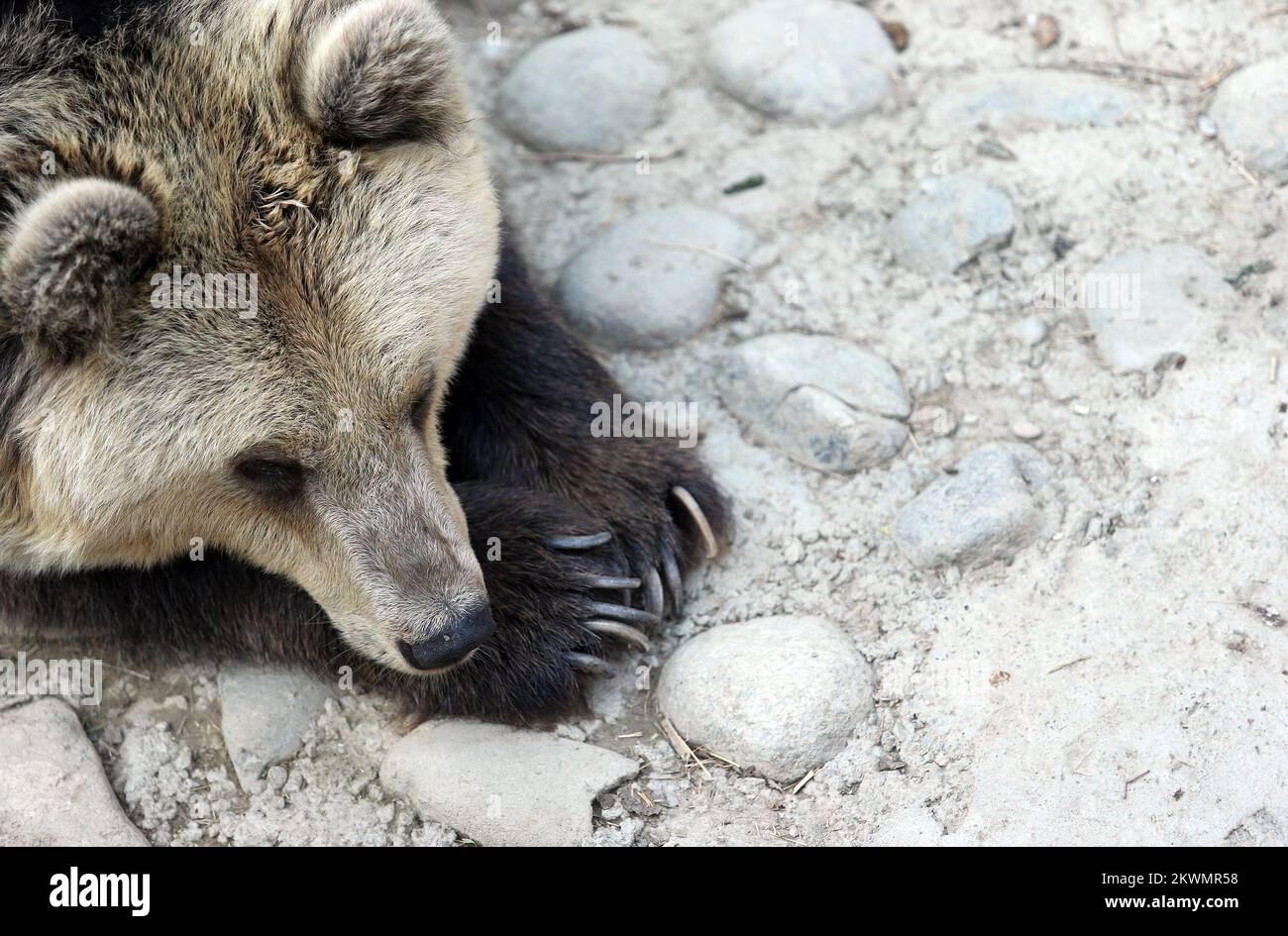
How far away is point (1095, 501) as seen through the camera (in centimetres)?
401

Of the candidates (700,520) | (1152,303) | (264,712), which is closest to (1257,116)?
(1152,303)

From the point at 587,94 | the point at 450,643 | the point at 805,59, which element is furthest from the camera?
the point at 587,94

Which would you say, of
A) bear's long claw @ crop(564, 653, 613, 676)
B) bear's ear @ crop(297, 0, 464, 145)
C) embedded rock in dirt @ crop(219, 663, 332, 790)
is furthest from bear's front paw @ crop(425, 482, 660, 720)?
bear's ear @ crop(297, 0, 464, 145)

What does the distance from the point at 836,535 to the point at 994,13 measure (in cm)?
275

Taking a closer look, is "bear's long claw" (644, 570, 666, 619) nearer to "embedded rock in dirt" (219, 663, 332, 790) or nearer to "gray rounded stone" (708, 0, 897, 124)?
"embedded rock in dirt" (219, 663, 332, 790)

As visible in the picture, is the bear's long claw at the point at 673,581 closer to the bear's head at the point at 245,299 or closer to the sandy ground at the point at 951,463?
the sandy ground at the point at 951,463

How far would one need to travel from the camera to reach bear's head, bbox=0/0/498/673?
9.96 feet

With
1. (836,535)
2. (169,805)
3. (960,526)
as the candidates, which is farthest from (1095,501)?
(169,805)

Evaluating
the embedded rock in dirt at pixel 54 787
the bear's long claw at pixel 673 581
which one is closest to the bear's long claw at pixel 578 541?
the bear's long claw at pixel 673 581

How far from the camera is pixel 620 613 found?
3.96 metres

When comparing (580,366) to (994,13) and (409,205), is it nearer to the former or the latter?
(409,205)

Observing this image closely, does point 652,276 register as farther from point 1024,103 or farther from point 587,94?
point 1024,103

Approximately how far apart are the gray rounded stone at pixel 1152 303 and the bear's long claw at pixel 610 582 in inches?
73.0

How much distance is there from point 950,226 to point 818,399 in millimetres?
979
